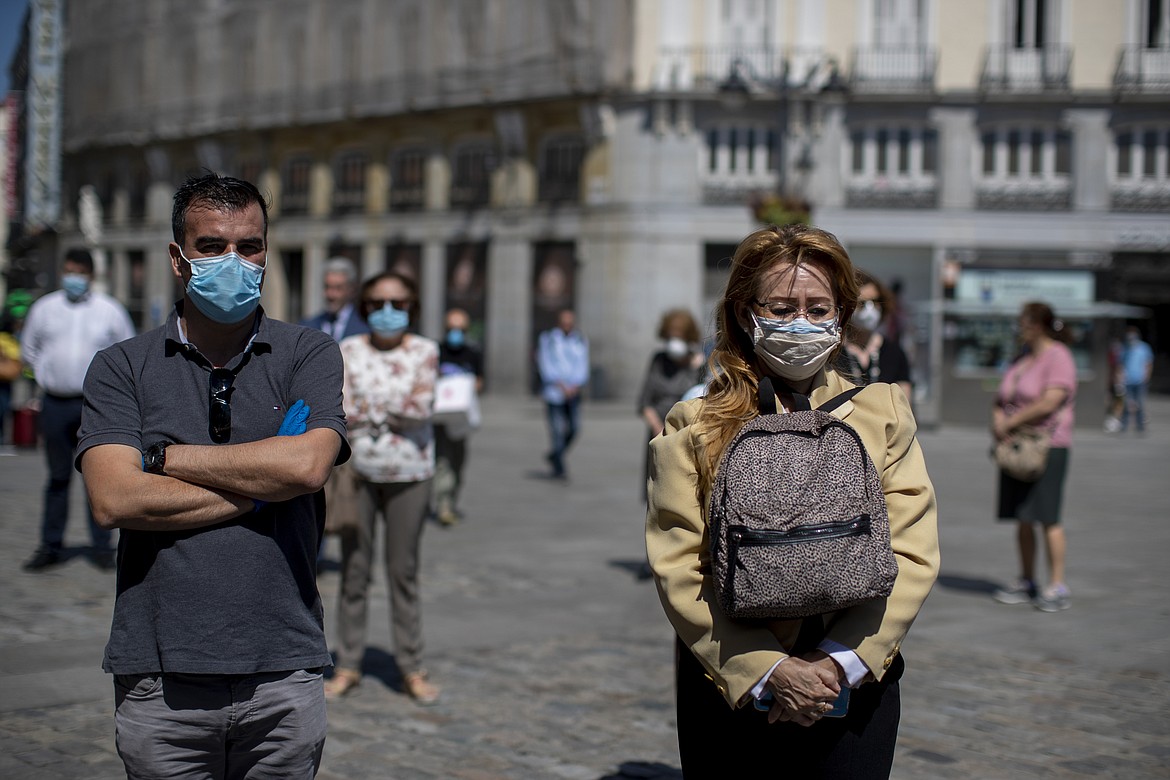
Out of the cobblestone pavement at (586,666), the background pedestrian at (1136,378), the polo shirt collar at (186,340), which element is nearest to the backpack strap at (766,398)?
the polo shirt collar at (186,340)

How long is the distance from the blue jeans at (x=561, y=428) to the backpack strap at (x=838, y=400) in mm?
12403

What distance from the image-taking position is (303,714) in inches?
118

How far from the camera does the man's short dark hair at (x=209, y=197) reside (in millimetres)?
2996

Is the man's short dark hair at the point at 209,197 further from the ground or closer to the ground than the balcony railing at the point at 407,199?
closer to the ground

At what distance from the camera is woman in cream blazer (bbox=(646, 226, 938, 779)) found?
278 cm

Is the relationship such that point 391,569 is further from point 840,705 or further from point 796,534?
point 796,534

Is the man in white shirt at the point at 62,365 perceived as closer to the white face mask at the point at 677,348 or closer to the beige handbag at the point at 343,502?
the beige handbag at the point at 343,502

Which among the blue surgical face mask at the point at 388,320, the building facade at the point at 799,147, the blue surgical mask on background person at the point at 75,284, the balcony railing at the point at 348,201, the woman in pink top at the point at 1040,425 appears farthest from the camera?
the balcony railing at the point at 348,201

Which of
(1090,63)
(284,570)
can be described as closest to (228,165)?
(1090,63)

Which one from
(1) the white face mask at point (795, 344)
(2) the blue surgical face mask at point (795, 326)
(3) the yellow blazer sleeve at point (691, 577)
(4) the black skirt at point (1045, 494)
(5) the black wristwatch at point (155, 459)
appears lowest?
(4) the black skirt at point (1045, 494)

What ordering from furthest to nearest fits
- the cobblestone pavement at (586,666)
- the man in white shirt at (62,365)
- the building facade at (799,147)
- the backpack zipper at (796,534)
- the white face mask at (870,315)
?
the building facade at (799,147) → the man in white shirt at (62,365) → the white face mask at (870,315) → the cobblestone pavement at (586,666) → the backpack zipper at (796,534)

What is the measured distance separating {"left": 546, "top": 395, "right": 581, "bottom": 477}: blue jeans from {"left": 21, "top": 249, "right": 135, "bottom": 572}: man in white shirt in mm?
7010

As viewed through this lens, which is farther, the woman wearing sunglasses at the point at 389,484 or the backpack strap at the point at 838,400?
the woman wearing sunglasses at the point at 389,484

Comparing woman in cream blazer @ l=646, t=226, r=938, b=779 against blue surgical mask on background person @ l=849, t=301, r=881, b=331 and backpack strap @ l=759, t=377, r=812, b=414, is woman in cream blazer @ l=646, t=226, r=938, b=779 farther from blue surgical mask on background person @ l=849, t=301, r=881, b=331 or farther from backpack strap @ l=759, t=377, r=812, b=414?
blue surgical mask on background person @ l=849, t=301, r=881, b=331
